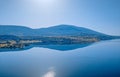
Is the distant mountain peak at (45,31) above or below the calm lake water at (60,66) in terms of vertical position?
above

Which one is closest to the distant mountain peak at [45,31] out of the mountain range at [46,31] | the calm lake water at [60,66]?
the mountain range at [46,31]

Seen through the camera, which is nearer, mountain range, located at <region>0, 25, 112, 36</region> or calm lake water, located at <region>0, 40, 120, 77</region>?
calm lake water, located at <region>0, 40, 120, 77</region>

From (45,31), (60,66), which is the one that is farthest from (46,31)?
(60,66)

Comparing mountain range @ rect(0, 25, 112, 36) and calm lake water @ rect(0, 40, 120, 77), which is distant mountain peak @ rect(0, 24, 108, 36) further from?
calm lake water @ rect(0, 40, 120, 77)

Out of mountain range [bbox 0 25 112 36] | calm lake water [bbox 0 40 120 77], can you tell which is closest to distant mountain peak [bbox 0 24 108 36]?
mountain range [bbox 0 25 112 36]

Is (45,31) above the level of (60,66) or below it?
above

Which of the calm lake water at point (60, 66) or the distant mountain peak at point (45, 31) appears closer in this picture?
the calm lake water at point (60, 66)

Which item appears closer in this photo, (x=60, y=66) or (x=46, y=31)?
(x=60, y=66)

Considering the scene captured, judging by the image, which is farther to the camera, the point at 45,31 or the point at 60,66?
the point at 45,31

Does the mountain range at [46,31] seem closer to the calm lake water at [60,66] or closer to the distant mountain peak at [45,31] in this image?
the distant mountain peak at [45,31]

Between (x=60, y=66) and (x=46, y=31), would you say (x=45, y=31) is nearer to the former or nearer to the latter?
(x=46, y=31)

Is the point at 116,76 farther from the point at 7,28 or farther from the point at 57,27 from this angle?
the point at 57,27
